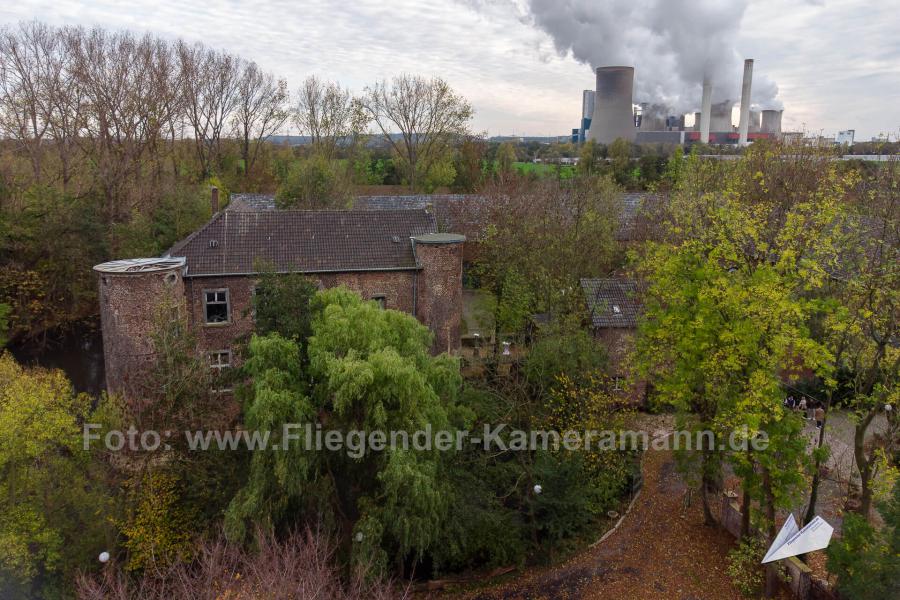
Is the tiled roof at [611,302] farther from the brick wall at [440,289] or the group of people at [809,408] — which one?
the group of people at [809,408]

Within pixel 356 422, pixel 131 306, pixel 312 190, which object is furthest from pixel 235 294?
pixel 312 190

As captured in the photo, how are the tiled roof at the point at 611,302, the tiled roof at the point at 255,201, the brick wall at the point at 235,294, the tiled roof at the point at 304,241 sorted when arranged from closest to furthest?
the brick wall at the point at 235,294, the tiled roof at the point at 304,241, the tiled roof at the point at 611,302, the tiled roof at the point at 255,201

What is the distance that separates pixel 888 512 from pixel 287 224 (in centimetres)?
1950

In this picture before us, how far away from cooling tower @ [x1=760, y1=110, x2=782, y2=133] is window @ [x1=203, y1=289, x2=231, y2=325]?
238 ft

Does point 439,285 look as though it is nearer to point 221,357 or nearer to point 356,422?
point 221,357

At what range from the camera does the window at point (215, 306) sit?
21.2m

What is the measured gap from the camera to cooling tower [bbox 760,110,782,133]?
7512 centimetres

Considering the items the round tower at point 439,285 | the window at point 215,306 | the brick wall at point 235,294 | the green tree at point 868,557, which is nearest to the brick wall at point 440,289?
the round tower at point 439,285

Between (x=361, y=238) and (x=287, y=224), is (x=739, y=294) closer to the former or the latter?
(x=361, y=238)

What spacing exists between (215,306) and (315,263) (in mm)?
3670

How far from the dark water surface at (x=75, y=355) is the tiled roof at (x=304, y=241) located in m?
9.44

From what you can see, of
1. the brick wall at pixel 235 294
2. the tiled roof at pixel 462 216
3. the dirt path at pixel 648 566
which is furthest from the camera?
the tiled roof at pixel 462 216

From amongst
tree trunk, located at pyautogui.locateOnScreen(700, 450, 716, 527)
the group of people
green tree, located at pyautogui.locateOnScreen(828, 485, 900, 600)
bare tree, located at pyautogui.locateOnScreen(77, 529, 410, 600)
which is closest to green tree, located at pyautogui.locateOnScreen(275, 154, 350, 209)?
bare tree, located at pyautogui.locateOnScreen(77, 529, 410, 600)

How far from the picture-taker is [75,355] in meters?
29.7
